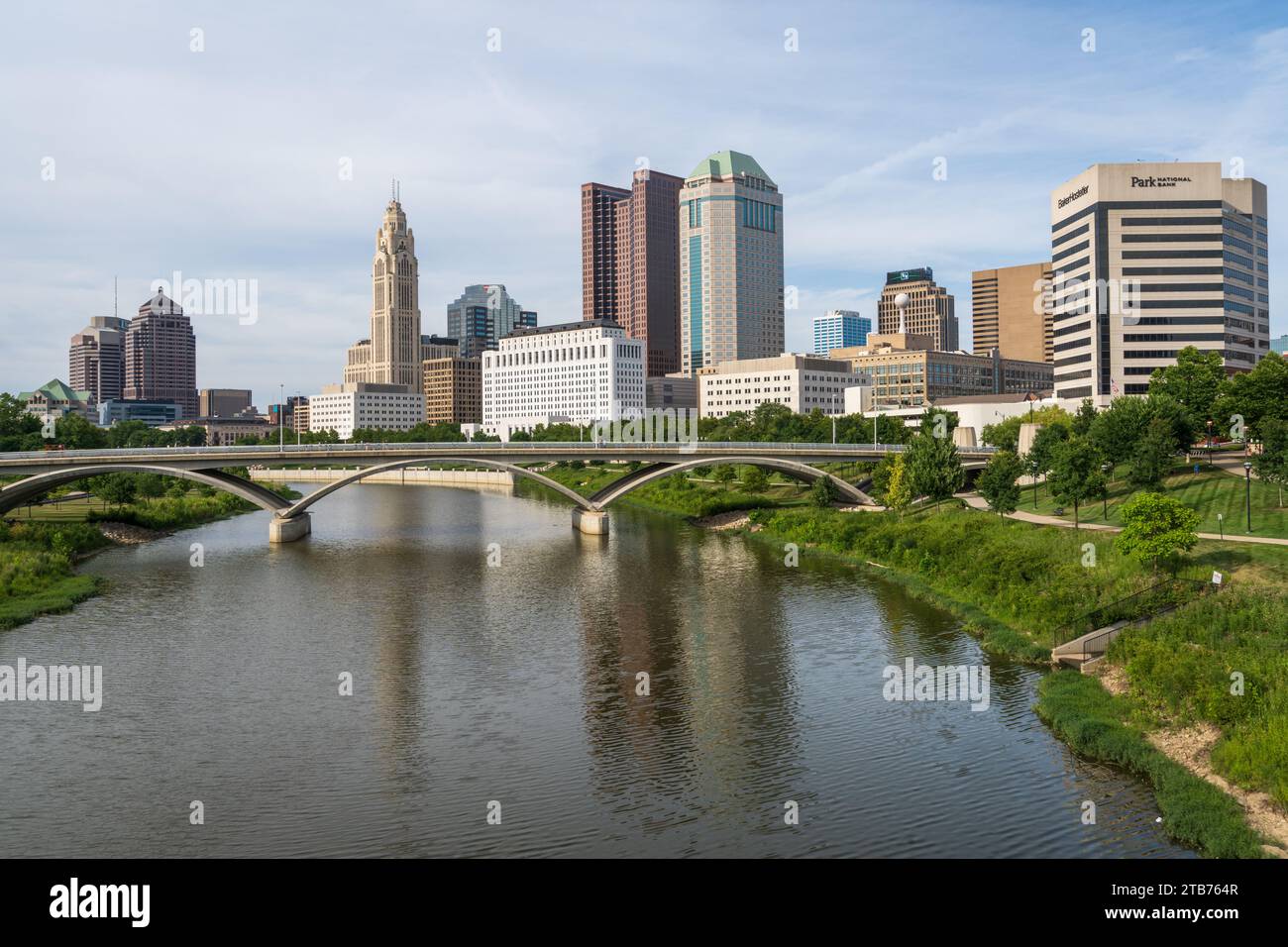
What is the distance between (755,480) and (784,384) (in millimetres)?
89787

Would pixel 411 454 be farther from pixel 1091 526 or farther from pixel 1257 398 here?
pixel 1257 398

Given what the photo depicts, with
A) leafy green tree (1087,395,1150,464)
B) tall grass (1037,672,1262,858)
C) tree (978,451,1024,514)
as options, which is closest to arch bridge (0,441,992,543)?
leafy green tree (1087,395,1150,464)

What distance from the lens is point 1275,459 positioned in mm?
47875

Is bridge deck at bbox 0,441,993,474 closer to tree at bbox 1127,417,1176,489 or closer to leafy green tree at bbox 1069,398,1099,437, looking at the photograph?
leafy green tree at bbox 1069,398,1099,437

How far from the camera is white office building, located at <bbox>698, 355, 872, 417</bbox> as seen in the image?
181375 millimetres

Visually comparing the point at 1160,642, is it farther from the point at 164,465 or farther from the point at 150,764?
the point at 164,465

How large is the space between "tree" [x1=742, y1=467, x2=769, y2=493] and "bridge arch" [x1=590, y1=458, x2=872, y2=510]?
11847 mm

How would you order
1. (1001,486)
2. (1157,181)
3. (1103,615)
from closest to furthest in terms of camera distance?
(1103,615), (1001,486), (1157,181)

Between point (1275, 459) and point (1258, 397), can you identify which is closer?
point (1275, 459)

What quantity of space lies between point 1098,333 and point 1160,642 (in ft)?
305

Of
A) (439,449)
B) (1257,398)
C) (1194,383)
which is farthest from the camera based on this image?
(439,449)

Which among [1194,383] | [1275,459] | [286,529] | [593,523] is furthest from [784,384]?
[1275,459]
